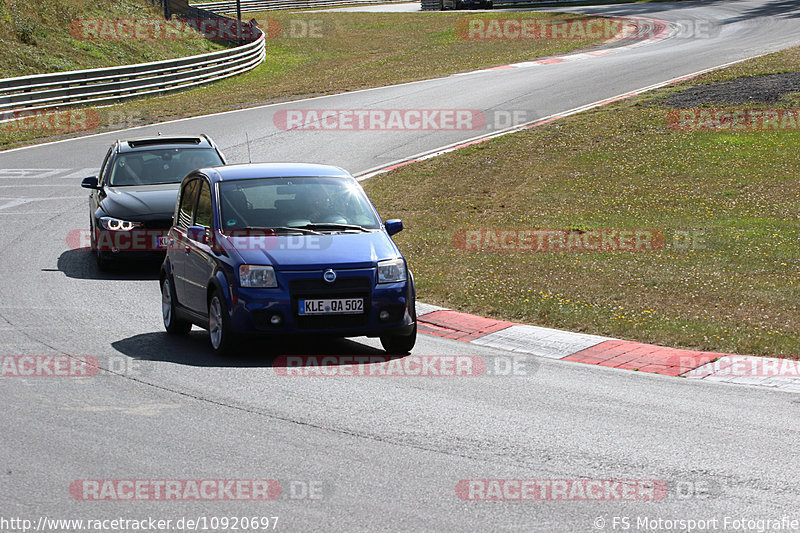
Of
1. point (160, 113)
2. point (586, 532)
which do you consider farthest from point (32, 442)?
point (160, 113)

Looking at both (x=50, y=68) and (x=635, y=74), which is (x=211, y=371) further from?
(x=50, y=68)

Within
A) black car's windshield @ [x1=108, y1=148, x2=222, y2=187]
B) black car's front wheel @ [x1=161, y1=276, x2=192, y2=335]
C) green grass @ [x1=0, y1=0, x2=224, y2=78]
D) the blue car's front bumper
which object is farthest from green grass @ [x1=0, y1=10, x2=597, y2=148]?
the blue car's front bumper

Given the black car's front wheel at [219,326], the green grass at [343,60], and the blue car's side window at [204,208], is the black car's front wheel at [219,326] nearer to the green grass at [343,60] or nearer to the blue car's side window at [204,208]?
the blue car's side window at [204,208]

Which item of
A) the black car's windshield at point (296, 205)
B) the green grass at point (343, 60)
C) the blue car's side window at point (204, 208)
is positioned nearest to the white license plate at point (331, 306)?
the black car's windshield at point (296, 205)

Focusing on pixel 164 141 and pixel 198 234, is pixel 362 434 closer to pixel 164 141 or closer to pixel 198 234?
pixel 198 234

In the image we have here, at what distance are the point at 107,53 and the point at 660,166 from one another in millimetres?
24727

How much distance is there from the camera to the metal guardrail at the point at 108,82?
2953 cm

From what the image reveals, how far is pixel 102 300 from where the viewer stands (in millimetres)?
12734

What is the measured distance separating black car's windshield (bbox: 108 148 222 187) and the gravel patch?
534 inches

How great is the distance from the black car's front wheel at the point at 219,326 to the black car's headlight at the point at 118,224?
4896 millimetres

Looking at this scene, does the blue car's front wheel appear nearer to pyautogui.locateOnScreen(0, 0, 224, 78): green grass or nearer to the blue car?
the blue car

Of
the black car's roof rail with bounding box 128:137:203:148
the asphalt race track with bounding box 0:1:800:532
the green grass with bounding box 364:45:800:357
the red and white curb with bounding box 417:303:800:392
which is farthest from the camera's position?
the black car's roof rail with bounding box 128:137:203:148

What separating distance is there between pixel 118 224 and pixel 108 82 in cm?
1957

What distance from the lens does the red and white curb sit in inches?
360
